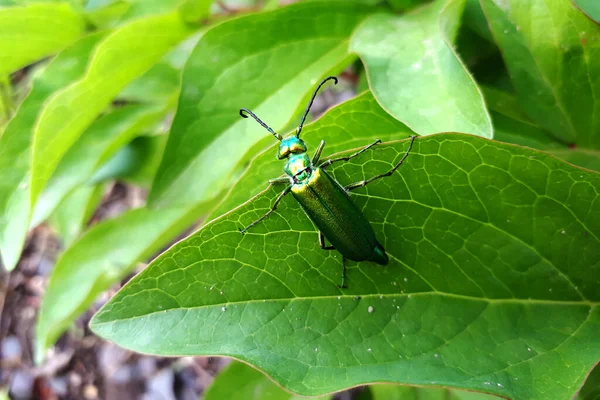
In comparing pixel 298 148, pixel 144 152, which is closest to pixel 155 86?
pixel 144 152

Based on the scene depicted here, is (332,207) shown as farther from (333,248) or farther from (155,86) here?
(155,86)

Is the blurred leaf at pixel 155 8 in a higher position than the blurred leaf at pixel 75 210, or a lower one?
higher

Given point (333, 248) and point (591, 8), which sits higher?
point (591, 8)

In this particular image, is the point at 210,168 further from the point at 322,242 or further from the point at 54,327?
the point at 54,327

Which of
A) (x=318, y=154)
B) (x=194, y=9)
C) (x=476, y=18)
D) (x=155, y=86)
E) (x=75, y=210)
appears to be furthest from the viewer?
(x=75, y=210)

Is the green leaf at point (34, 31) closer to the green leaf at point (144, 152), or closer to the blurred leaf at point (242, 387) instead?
the green leaf at point (144, 152)

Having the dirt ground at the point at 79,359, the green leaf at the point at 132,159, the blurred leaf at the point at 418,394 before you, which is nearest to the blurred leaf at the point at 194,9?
the green leaf at the point at 132,159

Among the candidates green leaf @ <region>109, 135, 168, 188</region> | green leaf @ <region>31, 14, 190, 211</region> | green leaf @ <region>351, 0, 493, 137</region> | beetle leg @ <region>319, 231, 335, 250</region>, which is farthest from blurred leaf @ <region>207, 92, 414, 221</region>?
green leaf @ <region>109, 135, 168, 188</region>
